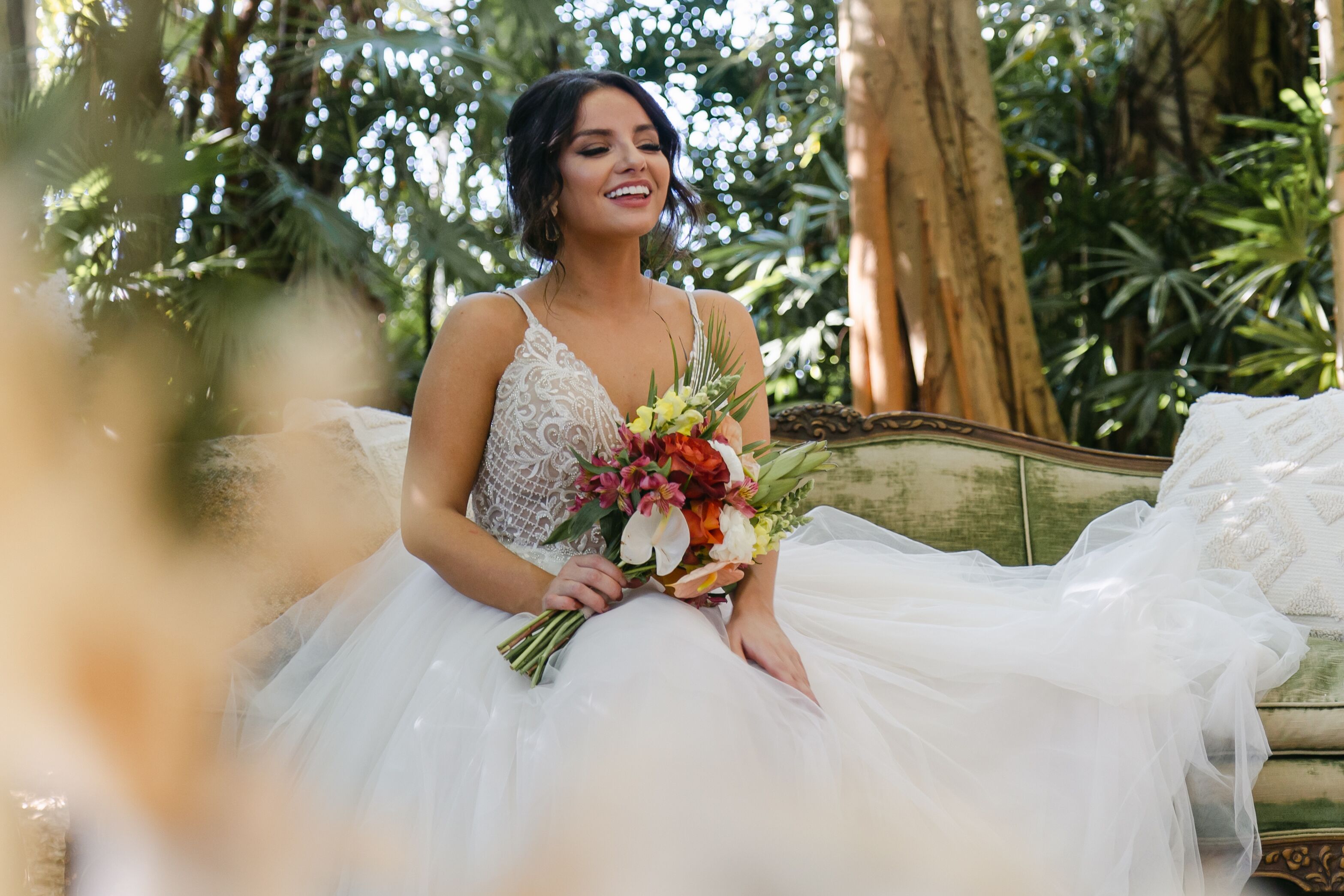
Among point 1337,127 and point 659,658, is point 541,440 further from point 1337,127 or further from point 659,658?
point 1337,127

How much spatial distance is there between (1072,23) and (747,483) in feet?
14.5

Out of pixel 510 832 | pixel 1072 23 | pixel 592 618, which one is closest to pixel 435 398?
pixel 592 618

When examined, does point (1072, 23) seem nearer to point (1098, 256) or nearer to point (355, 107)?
point (1098, 256)

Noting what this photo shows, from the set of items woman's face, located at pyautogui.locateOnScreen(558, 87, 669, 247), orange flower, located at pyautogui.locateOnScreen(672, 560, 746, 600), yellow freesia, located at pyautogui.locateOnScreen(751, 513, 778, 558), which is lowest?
orange flower, located at pyautogui.locateOnScreen(672, 560, 746, 600)

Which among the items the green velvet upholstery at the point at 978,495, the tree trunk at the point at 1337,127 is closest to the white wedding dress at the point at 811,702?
the green velvet upholstery at the point at 978,495

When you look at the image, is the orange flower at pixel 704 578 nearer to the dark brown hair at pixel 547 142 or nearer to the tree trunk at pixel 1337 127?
the dark brown hair at pixel 547 142

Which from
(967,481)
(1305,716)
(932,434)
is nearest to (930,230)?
(932,434)

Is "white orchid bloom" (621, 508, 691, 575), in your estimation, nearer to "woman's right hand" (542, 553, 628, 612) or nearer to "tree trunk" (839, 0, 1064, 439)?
"woman's right hand" (542, 553, 628, 612)

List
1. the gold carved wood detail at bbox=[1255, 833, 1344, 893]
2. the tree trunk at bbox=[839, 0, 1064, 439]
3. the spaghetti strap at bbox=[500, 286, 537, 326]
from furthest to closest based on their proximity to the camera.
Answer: the tree trunk at bbox=[839, 0, 1064, 439] → the spaghetti strap at bbox=[500, 286, 537, 326] → the gold carved wood detail at bbox=[1255, 833, 1344, 893]

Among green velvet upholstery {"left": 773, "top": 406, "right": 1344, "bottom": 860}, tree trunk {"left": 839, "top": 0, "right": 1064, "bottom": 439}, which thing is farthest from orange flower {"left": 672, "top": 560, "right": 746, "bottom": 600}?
tree trunk {"left": 839, "top": 0, "right": 1064, "bottom": 439}

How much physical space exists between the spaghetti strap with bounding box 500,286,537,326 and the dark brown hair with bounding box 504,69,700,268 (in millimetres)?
130

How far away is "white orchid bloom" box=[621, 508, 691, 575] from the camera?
1.47 m

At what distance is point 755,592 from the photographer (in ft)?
5.68

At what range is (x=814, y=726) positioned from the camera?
1393mm
